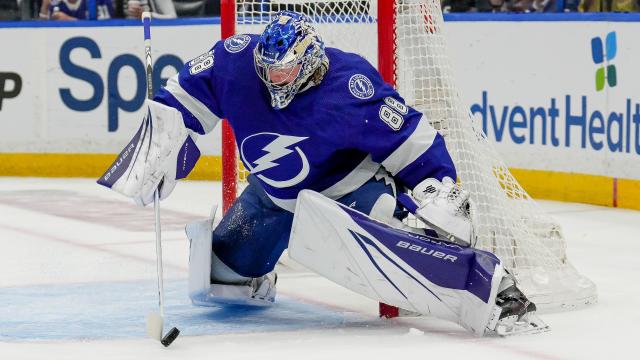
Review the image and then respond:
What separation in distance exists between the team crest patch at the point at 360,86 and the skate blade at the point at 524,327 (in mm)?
740

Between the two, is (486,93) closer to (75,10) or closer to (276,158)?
(75,10)

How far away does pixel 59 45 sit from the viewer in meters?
8.18

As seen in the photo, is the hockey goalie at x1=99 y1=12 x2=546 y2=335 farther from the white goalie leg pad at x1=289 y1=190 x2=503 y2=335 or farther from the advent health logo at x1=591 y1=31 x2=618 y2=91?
the advent health logo at x1=591 y1=31 x2=618 y2=91

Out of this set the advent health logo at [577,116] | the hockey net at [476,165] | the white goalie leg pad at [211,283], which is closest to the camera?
the white goalie leg pad at [211,283]

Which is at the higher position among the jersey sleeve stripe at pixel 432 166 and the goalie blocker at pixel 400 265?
the jersey sleeve stripe at pixel 432 166

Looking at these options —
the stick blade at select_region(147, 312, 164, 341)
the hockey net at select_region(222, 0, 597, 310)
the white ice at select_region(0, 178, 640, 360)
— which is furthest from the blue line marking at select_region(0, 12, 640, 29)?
the stick blade at select_region(147, 312, 164, 341)

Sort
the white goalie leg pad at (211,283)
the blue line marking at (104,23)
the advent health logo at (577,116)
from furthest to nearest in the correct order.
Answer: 1. the blue line marking at (104,23)
2. the advent health logo at (577,116)
3. the white goalie leg pad at (211,283)

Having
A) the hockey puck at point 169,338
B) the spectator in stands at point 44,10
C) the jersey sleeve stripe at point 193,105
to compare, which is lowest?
the hockey puck at point 169,338

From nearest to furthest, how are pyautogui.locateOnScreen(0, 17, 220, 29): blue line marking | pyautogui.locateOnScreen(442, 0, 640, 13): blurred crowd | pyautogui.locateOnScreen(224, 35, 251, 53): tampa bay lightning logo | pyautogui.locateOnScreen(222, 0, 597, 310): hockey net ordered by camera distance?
pyautogui.locateOnScreen(224, 35, 251, 53): tampa bay lightning logo < pyautogui.locateOnScreen(222, 0, 597, 310): hockey net < pyautogui.locateOnScreen(442, 0, 640, 13): blurred crowd < pyautogui.locateOnScreen(0, 17, 220, 29): blue line marking

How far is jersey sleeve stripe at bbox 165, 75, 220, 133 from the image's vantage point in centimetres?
412

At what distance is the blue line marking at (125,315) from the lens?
13.2 ft

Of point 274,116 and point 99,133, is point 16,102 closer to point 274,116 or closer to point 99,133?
point 99,133

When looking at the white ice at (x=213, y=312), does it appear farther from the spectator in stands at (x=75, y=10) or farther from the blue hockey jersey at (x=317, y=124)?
the spectator in stands at (x=75, y=10)

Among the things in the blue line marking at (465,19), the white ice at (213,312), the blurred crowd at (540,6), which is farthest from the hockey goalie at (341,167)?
the blurred crowd at (540,6)
